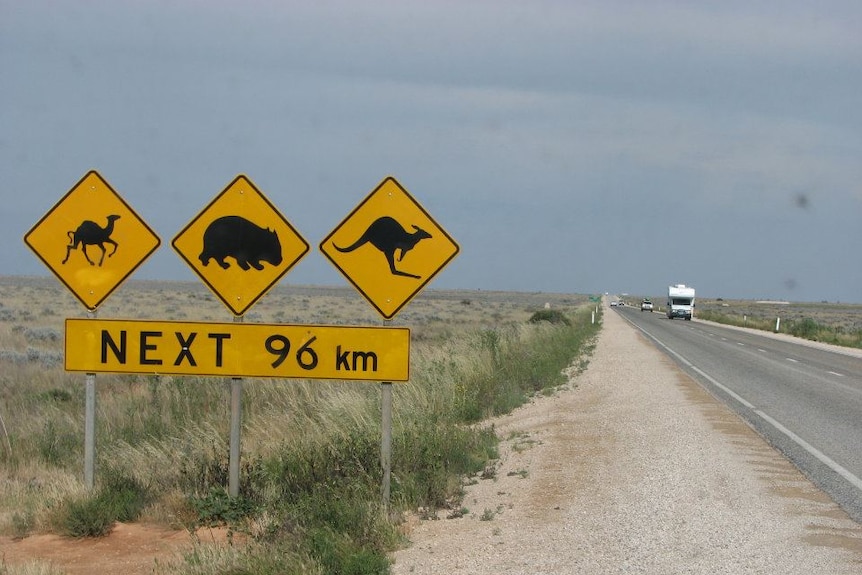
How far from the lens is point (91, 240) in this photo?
8.27m

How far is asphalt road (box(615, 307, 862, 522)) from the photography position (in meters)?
10.0

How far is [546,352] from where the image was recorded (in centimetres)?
2552

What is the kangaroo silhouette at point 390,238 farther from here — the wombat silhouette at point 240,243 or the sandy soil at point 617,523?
the sandy soil at point 617,523

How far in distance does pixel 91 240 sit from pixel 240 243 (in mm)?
1461

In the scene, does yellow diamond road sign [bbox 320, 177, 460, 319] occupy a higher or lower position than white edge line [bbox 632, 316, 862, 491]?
higher

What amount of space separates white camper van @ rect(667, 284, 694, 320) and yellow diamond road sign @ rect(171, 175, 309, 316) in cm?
7545

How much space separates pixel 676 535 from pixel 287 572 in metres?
3.04

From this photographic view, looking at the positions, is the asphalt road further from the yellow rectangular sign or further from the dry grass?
the dry grass

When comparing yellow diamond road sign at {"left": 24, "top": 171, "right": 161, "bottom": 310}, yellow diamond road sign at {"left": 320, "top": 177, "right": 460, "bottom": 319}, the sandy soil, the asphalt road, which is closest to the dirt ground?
the sandy soil

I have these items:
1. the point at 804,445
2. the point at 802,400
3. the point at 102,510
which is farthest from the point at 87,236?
the point at 802,400

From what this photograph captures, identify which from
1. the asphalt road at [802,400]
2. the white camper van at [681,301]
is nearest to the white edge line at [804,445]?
the asphalt road at [802,400]

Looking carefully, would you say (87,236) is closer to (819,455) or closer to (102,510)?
(102,510)

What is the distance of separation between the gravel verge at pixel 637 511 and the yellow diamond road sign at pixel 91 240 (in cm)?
355

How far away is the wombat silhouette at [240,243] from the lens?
26.0 ft
